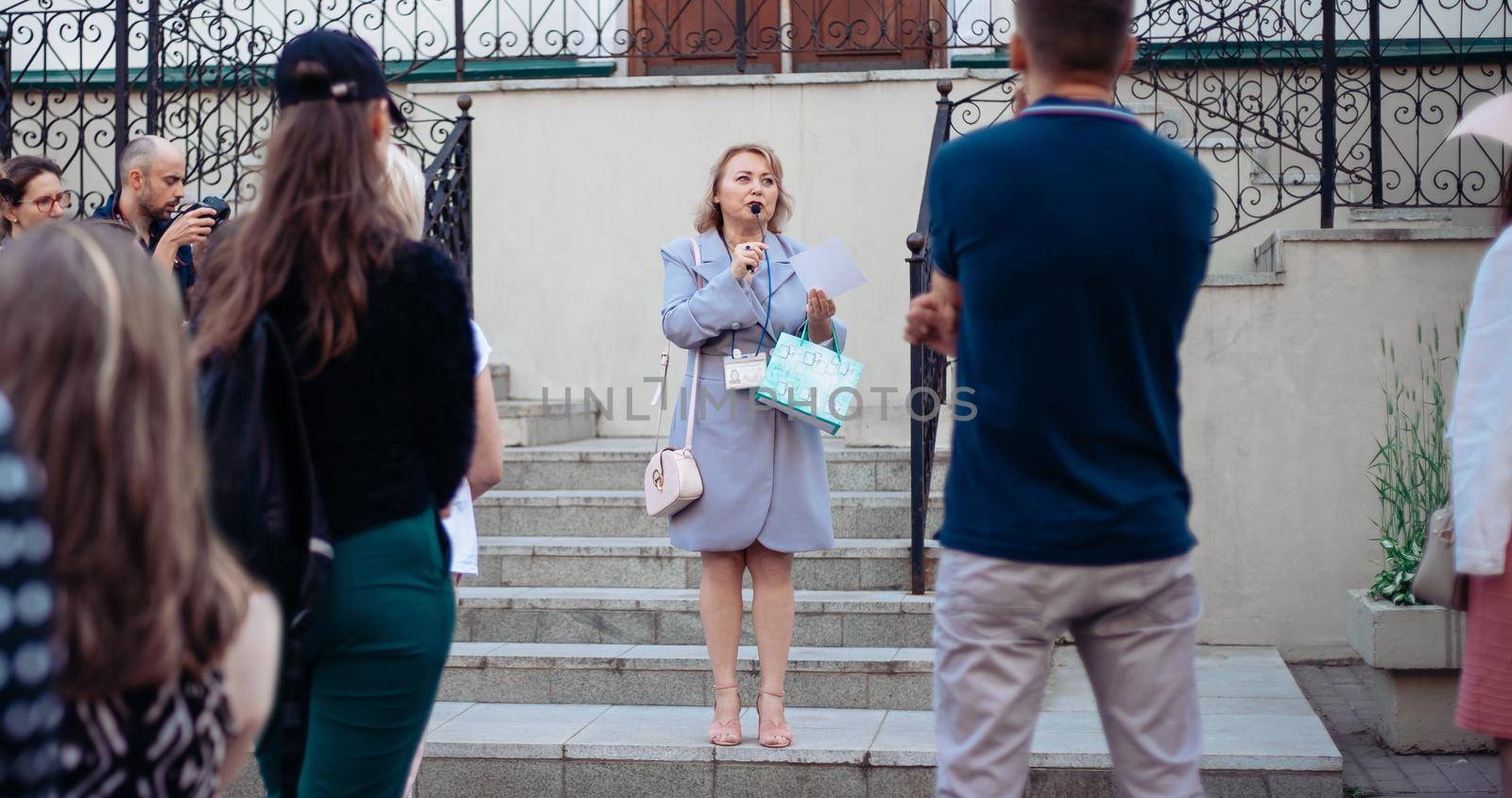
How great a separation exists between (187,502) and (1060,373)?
1368 millimetres

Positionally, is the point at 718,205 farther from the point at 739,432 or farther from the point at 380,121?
the point at 380,121

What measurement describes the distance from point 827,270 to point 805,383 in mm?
367

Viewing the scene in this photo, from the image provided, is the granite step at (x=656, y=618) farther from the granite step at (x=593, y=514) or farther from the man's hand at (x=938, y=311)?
the man's hand at (x=938, y=311)

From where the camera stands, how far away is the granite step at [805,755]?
469 centimetres

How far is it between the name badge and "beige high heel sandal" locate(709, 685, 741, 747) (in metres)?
0.99

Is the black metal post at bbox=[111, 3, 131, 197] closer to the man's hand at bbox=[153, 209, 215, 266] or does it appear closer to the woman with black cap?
the man's hand at bbox=[153, 209, 215, 266]

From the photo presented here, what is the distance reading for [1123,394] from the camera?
2482 mm

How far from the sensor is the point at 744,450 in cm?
487

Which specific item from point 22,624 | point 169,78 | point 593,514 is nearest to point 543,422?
point 593,514

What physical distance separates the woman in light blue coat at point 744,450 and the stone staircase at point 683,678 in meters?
0.31

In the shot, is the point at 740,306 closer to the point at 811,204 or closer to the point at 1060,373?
the point at 1060,373

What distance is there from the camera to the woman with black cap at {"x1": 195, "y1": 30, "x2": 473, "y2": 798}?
244 centimetres

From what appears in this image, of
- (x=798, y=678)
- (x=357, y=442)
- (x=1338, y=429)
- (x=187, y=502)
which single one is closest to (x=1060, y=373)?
(x=357, y=442)

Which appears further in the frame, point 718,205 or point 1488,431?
point 718,205
